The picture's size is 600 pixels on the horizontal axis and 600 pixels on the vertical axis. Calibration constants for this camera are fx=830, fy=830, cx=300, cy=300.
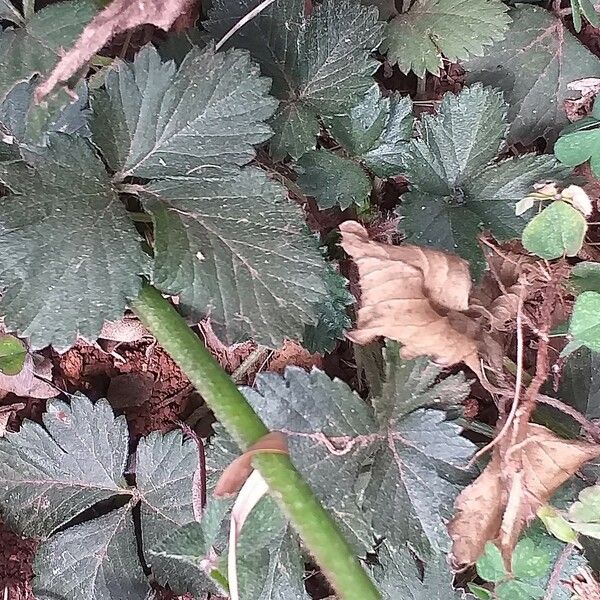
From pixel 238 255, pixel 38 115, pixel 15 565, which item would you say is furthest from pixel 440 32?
pixel 15 565

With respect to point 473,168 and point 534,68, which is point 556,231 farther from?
point 534,68

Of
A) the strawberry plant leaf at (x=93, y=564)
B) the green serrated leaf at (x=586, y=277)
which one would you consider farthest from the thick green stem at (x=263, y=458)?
the green serrated leaf at (x=586, y=277)

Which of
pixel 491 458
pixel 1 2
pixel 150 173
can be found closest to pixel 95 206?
pixel 150 173

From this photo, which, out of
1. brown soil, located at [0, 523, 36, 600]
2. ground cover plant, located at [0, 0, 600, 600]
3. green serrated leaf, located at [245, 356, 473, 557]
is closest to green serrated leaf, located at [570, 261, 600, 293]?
ground cover plant, located at [0, 0, 600, 600]

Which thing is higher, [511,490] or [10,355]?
[10,355]

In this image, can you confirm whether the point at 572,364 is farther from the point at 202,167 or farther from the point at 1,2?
the point at 1,2

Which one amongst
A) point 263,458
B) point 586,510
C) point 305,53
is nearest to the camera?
point 263,458

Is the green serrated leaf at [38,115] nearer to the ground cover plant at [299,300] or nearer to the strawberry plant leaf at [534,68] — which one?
the ground cover plant at [299,300]
